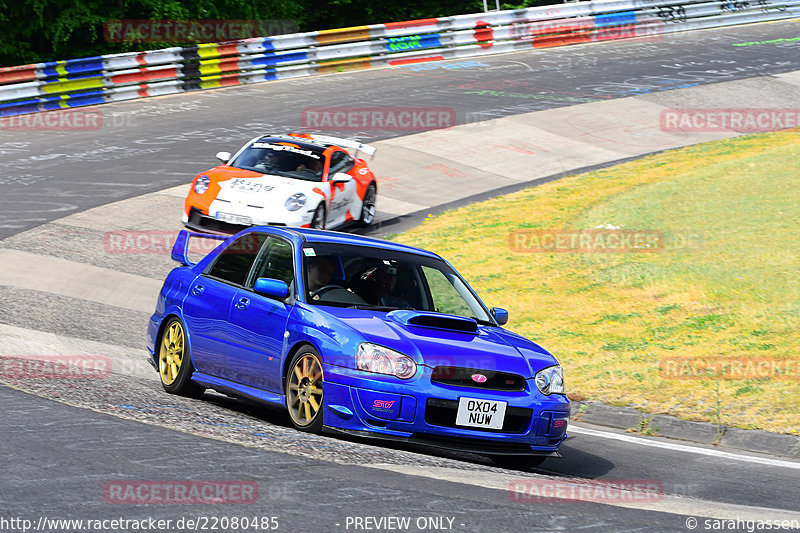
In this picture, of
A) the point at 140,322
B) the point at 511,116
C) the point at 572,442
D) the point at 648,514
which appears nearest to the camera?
the point at 648,514

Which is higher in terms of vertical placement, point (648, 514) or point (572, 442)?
point (648, 514)

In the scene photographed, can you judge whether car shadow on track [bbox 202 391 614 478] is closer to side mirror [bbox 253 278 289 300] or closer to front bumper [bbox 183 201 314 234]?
side mirror [bbox 253 278 289 300]

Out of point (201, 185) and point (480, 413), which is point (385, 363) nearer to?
point (480, 413)

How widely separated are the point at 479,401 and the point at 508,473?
1.77 feet

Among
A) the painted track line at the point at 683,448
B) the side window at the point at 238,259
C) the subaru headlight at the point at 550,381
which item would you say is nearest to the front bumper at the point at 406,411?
the subaru headlight at the point at 550,381

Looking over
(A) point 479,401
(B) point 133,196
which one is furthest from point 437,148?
(A) point 479,401

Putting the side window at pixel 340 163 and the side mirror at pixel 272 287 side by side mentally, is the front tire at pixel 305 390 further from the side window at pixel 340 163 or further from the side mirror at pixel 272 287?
the side window at pixel 340 163

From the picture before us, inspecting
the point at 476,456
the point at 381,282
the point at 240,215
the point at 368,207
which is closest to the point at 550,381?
the point at 476,456

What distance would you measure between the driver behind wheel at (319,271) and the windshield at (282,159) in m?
8.49

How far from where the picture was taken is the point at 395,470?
604 cm

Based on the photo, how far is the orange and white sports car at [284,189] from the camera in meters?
15.2

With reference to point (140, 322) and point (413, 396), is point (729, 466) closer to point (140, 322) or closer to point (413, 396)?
point (413, 396)

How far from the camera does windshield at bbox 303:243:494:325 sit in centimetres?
781

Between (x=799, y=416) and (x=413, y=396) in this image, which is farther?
(x=799, y=416)
